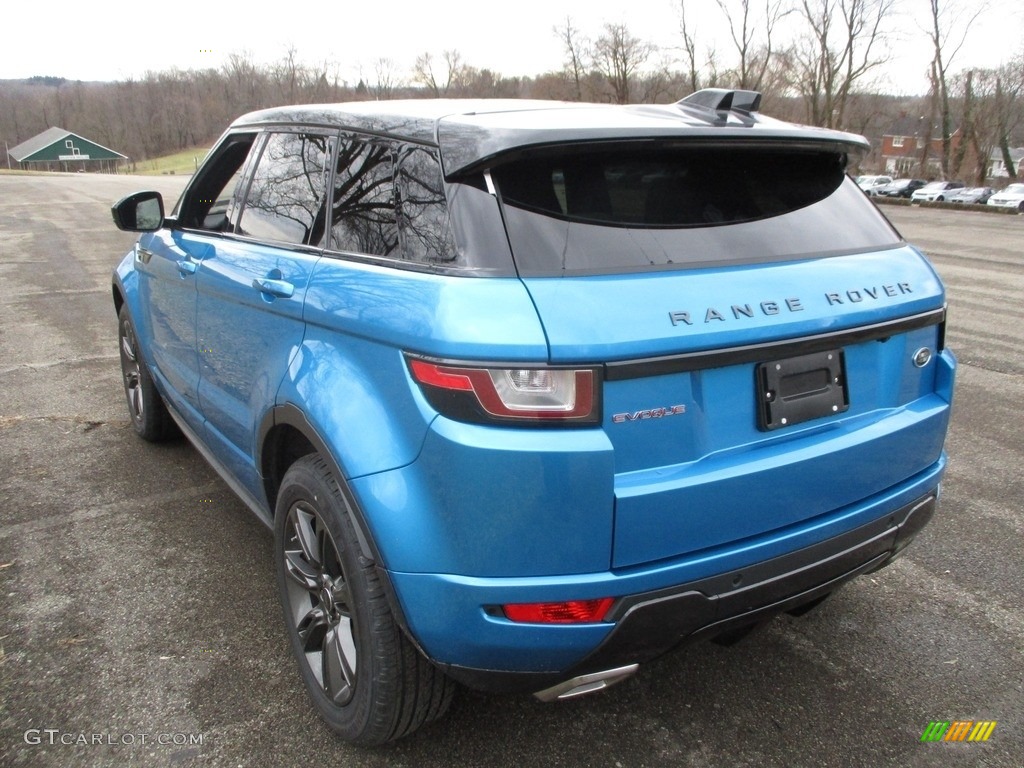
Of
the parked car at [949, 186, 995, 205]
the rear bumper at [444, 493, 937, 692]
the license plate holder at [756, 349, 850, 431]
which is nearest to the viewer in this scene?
the rear bumper at [444, 493, 937, 692]


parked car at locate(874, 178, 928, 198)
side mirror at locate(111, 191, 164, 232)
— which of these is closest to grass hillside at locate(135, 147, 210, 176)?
parked car at locate(874, 178, 928, 198)

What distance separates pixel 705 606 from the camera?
1.95 m

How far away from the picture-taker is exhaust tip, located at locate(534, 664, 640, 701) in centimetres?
196

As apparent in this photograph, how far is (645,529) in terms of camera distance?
6.03 ft

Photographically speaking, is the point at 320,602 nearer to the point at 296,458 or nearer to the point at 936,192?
the point at 296,458

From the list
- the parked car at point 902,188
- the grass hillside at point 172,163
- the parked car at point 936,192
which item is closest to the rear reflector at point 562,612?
the parked car at point 936,192

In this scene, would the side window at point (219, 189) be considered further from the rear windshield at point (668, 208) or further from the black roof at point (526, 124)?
the rear windshield at point (668, 208)

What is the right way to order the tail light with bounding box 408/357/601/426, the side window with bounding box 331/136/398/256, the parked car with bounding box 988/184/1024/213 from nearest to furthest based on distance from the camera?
the tail light with bounding box 408/357/601/426 → the side window with bounding box 331/136/398/256 → the parked car with bounding box 988/184/1024/213

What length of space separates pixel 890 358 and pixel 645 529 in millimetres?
974

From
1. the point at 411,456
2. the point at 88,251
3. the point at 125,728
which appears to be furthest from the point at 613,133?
the point at 88,251

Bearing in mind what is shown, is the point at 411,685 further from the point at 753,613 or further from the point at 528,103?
the point at 528,103

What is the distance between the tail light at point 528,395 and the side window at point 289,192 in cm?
100

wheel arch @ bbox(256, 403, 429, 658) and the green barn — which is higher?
the green barn

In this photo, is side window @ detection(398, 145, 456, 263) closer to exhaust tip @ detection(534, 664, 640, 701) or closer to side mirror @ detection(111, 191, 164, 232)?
exhaust tip @ detection(534, 664, 640, 701)
